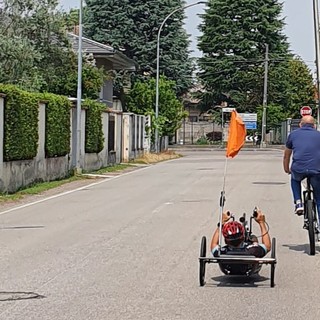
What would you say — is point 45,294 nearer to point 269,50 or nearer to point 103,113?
point 103,113

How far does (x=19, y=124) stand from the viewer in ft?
74.9

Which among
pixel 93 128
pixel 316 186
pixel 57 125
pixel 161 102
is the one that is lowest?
pixel 316 186

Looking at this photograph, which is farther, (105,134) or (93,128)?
(105,134)

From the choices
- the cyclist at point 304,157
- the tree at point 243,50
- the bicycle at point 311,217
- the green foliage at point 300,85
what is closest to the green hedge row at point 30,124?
the cyclist at point 304,157

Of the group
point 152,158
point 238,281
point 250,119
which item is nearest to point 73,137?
point 152,158

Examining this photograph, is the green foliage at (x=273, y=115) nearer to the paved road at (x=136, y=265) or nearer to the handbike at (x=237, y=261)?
the paved road at (x=136, y=265)

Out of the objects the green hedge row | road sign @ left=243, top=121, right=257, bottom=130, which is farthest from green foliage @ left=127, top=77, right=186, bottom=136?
the green hedge row

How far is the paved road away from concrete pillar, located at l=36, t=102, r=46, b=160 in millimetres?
5494

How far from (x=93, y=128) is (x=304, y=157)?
22.4 meters

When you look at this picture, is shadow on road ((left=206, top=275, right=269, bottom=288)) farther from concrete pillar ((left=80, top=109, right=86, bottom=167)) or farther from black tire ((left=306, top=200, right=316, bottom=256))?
concrete pillar ((left=80, top=109, right=86, bottom=167))

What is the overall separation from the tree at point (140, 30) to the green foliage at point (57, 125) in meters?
37.0

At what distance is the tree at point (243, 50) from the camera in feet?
250

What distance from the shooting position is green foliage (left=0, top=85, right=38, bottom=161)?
21922mm

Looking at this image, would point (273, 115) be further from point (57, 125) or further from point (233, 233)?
point (233, 233)
